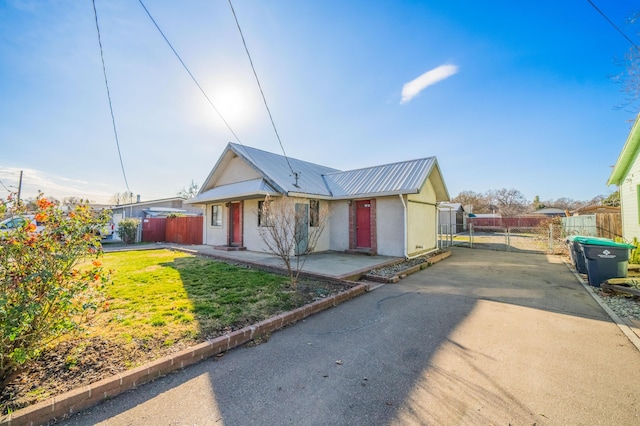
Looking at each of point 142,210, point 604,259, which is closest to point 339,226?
point 604,259

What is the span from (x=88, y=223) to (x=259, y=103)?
7.14 m

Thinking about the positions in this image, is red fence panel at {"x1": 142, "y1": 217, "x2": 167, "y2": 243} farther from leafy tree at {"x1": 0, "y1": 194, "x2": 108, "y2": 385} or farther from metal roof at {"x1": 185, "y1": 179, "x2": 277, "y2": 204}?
leafy tree at {"x1": 0, "y1": 194, "x2": 108, "y2": 385}

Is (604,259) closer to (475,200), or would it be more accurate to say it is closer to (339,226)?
(339,226)

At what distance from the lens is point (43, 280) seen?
8.41 feet

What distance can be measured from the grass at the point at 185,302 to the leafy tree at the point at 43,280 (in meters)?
0.32

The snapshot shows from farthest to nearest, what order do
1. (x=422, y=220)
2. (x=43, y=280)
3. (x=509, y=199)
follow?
(x=509, y=199) < (x=422, y=220) < (x=43, y=280)

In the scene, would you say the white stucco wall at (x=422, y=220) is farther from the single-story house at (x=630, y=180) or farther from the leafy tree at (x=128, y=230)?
the leafy tree at (x=128, y=230)

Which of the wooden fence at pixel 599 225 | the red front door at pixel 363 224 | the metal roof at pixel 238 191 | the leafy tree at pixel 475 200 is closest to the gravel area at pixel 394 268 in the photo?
the red front door at pixel 363 224

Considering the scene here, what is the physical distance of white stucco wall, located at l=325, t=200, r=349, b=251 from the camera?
12.3 m

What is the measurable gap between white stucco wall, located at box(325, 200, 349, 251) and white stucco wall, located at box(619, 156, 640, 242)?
33.5ft

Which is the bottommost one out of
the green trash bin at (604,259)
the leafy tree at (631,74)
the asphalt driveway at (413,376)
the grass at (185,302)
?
the asphalt driveway at (413,376)

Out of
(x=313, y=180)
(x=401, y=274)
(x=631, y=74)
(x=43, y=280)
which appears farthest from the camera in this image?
(x=313, y=180)

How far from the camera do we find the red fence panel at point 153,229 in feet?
63.9

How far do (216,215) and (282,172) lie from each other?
18.3 feet
